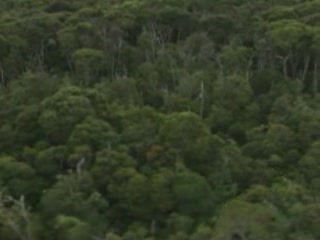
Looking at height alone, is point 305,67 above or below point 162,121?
below

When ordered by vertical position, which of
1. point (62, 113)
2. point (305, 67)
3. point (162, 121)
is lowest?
point (305, 67)

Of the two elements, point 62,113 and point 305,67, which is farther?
point 305,67

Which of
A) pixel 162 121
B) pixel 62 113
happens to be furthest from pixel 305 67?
pixel 62 113

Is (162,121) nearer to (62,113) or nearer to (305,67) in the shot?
(62,113)

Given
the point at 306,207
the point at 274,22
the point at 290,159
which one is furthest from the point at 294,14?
the point at 306,207

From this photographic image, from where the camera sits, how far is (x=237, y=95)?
24.3 metres

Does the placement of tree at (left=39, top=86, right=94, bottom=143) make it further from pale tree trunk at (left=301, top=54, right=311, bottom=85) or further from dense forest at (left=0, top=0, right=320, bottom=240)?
pale tree trunk at (left=301, top=54, right=311, bottom=85)

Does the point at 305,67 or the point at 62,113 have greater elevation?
the point at 62,113

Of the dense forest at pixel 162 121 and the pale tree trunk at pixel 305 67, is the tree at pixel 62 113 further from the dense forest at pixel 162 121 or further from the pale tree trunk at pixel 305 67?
the pale tree trunk at pixel 305 67

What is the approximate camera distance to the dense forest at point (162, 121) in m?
17.6

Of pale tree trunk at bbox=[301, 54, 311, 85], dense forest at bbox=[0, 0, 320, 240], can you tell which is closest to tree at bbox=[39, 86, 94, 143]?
dense forest at bbox=[0, 0, 320, 240]

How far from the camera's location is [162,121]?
70.2ft

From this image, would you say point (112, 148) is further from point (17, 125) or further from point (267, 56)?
point (267, 56)

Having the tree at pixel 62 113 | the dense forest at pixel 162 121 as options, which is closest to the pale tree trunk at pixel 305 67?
the dense forest at pixel 162 121
